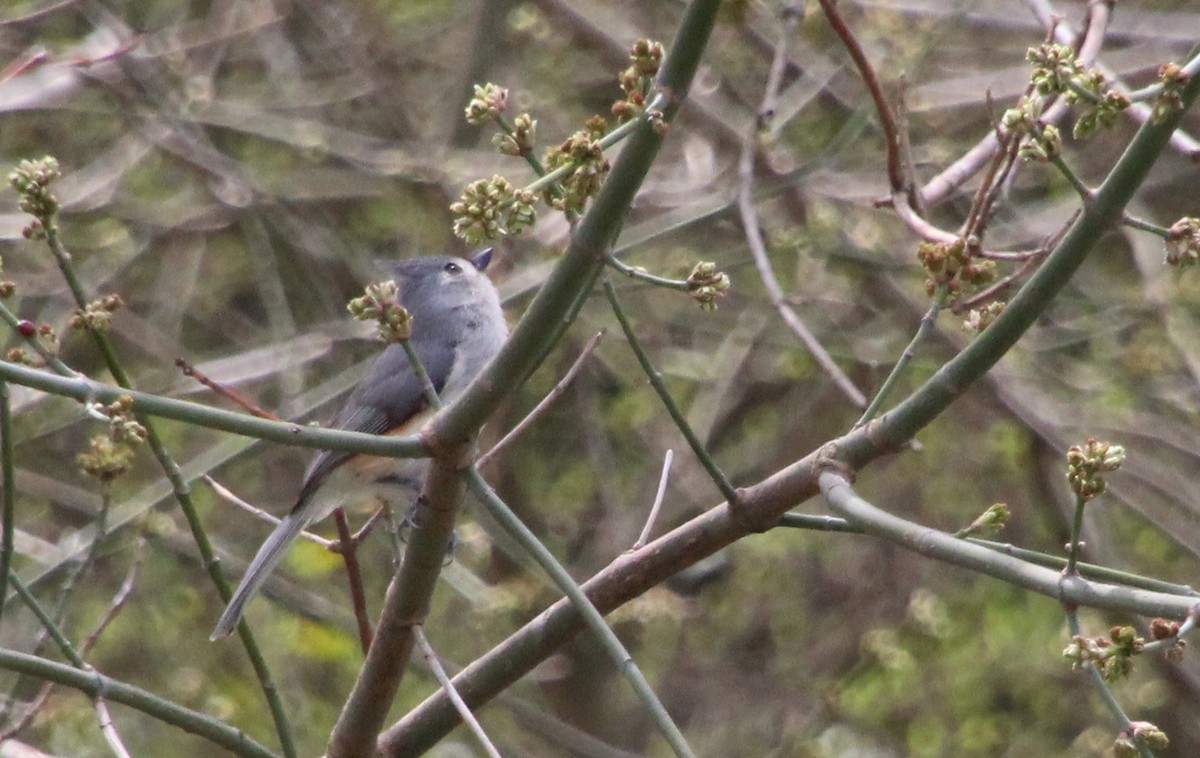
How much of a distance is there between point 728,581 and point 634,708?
0.80m

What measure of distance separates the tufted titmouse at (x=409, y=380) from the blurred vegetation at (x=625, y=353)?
67 centimetres

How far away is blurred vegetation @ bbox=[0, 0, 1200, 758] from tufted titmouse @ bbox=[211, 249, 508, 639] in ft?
2.21

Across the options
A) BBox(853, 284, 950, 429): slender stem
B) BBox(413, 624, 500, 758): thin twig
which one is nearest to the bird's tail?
BBox(413, 624, 500, 758): thin twig

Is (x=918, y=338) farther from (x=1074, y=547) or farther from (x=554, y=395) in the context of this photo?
(x=554, y=395)

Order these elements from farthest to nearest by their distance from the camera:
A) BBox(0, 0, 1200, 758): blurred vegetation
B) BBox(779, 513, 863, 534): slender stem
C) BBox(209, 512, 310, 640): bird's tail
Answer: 1. BBox(0, 0, 1200, 758): blurred vegetation
2. BBox(209, 512, 310, 640): bird's tail
3. BBox(779, 513, 863, 534): slender stem

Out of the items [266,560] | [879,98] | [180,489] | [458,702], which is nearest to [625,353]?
[266,560]

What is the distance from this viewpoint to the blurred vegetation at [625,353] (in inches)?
250

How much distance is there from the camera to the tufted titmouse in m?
4.54

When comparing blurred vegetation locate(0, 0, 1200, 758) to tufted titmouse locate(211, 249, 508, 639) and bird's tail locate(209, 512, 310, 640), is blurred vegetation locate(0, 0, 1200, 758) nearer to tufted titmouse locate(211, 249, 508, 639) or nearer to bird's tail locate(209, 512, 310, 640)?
tufted titmouse locate(211, 249, 508, 639)

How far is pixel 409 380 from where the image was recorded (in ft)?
15.6

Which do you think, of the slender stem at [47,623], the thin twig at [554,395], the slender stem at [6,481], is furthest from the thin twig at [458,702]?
the slender stem at [6,481]

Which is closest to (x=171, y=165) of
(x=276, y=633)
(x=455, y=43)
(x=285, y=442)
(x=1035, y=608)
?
(x=455, y=43)

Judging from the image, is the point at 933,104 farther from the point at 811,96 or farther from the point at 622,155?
the point at 622,155

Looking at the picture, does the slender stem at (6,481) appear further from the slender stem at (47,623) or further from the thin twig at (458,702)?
the thin twig at (458,702)
